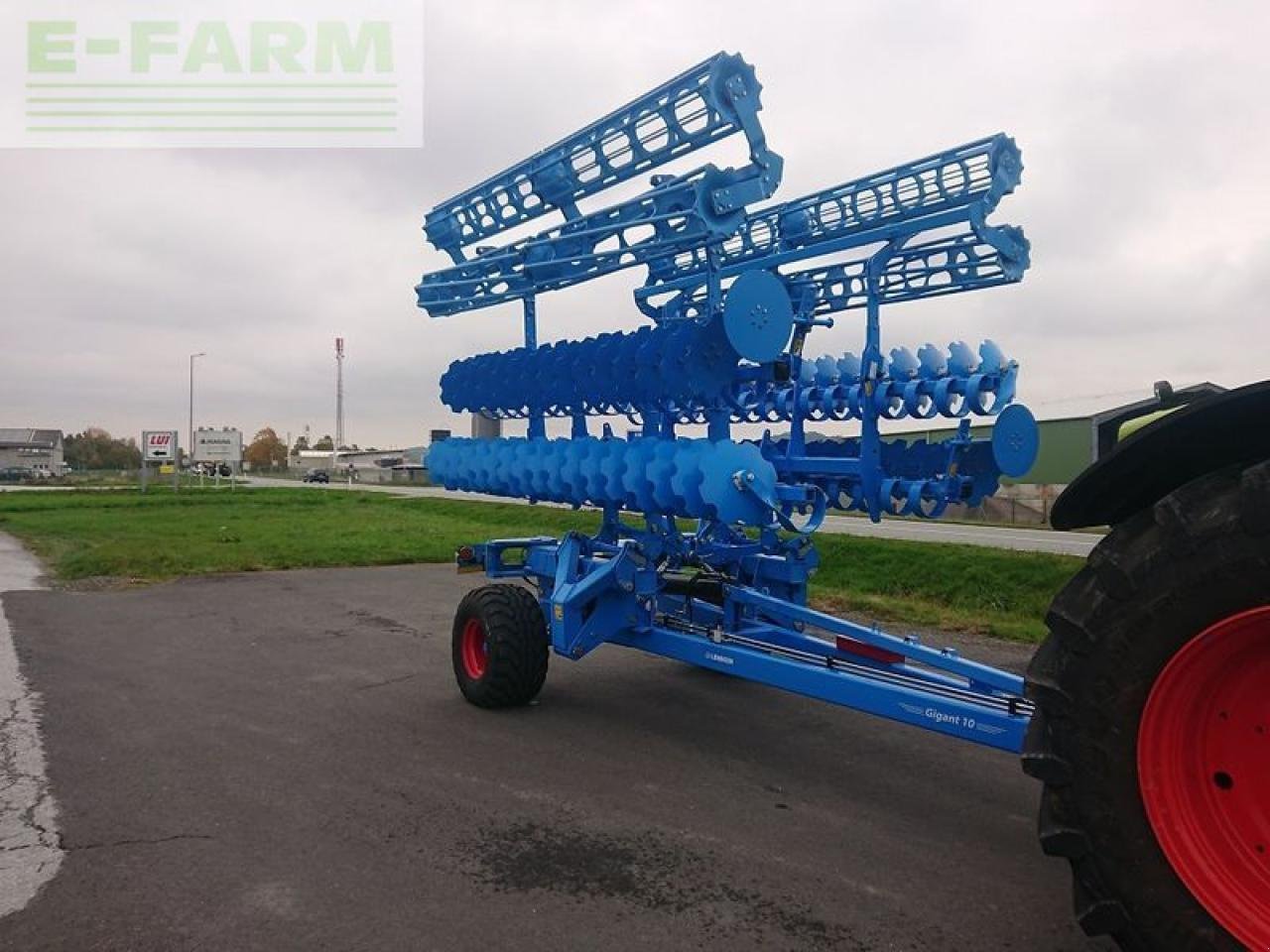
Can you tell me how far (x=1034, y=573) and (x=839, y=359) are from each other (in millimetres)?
5010

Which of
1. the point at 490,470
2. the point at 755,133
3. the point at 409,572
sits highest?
the point at 755,133

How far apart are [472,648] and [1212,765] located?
519 centimetres

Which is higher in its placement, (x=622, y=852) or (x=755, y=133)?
(x=755, y=133)

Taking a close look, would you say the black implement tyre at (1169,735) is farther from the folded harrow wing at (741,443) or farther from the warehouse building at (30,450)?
the warehouse building at (30,450)

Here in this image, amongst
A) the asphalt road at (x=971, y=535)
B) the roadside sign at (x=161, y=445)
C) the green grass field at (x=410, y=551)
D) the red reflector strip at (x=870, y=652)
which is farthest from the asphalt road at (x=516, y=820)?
the roadside sign at (x=161, y=445)

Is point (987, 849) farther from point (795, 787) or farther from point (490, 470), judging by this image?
point (490, 470)

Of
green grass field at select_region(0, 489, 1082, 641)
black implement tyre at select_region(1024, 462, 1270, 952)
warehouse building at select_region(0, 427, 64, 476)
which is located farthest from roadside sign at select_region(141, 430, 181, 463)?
warehouse building at select_region(0, 427, 64, 476)

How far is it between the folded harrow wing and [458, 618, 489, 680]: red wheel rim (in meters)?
0.03

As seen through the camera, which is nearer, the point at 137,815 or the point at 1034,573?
the point at 137,815

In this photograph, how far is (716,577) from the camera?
21.6 ft

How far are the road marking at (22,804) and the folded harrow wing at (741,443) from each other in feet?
8.74

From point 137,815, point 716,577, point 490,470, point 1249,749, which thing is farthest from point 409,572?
point 1249,749

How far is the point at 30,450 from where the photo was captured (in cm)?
11350

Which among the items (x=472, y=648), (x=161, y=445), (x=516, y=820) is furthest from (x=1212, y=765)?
(x=161, y=445)
